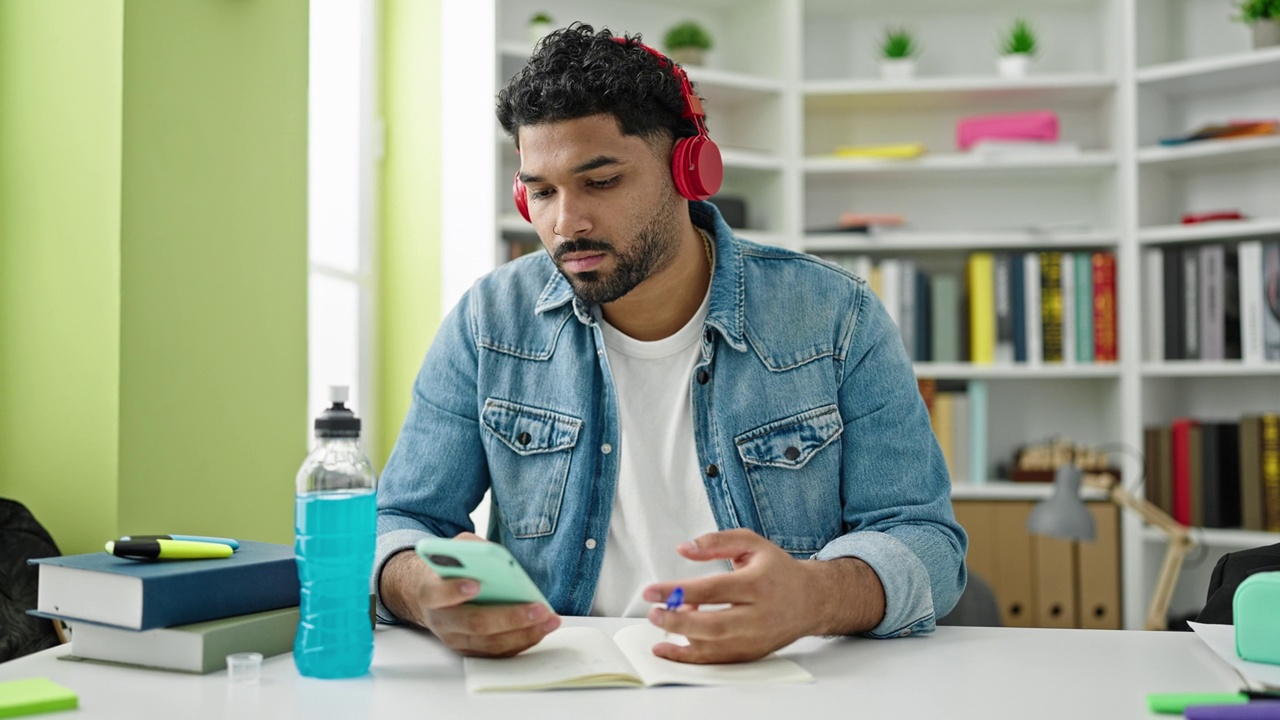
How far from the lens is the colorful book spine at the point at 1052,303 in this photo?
10.7ft

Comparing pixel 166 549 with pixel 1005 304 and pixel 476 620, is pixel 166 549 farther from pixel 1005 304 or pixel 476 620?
pixel 1005 304

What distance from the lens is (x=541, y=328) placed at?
149 cm

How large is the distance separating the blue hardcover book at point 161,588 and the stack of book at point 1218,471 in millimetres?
2858

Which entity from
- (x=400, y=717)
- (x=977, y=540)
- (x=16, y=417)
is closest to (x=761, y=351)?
(x=400, y=717)

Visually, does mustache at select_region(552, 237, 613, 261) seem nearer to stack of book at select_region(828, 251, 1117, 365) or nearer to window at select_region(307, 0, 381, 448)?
window at select_region(307, 0, 381, 448)

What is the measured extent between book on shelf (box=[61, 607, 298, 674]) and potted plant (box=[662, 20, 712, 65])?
8.51 ft

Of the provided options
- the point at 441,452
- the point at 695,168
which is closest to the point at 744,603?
the point at 441,452

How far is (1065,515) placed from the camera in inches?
100.0

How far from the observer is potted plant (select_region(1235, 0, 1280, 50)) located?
307cm

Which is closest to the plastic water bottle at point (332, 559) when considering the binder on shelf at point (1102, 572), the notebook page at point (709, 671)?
the notebook page at point (709, 671)

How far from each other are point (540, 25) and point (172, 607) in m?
2.46

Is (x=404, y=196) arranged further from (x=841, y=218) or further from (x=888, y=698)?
(x=888, y=698)

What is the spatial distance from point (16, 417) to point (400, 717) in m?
1.06

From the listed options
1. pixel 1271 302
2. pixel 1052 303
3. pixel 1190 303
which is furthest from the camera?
pixel 1052 303
